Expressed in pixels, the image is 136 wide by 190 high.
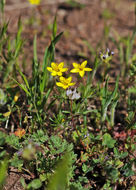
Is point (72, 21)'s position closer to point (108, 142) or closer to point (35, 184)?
point (108, 142)

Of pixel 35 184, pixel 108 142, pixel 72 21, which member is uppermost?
pixel 72 21

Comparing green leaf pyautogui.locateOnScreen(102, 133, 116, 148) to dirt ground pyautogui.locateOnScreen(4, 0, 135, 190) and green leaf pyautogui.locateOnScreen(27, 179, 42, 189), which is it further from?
dirt ground pyautogui.locateOnScreen(4, 0, 135, 190)

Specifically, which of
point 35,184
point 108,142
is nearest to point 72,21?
point 108,142

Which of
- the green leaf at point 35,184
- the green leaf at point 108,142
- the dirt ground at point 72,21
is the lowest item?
the green leaf at point 35,184

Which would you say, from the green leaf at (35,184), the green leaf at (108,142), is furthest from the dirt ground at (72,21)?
the green leaf at (35,184)

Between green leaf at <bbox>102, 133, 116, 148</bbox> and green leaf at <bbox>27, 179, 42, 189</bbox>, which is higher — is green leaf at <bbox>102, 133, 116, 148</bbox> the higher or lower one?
the higher one

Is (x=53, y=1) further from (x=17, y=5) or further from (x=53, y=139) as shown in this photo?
(x=53, y=139)

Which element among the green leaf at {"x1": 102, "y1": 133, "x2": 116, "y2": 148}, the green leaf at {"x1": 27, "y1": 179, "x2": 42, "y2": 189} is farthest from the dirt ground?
the green leaf at {"x1": 27, "y1": 179, "x2": 42, "y2": 189}

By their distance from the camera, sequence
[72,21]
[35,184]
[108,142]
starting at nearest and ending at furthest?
[35,184] < [108,142] < [72,21]

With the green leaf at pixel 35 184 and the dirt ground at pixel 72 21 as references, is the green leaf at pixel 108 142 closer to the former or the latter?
the green leaf at pixel 35 184
